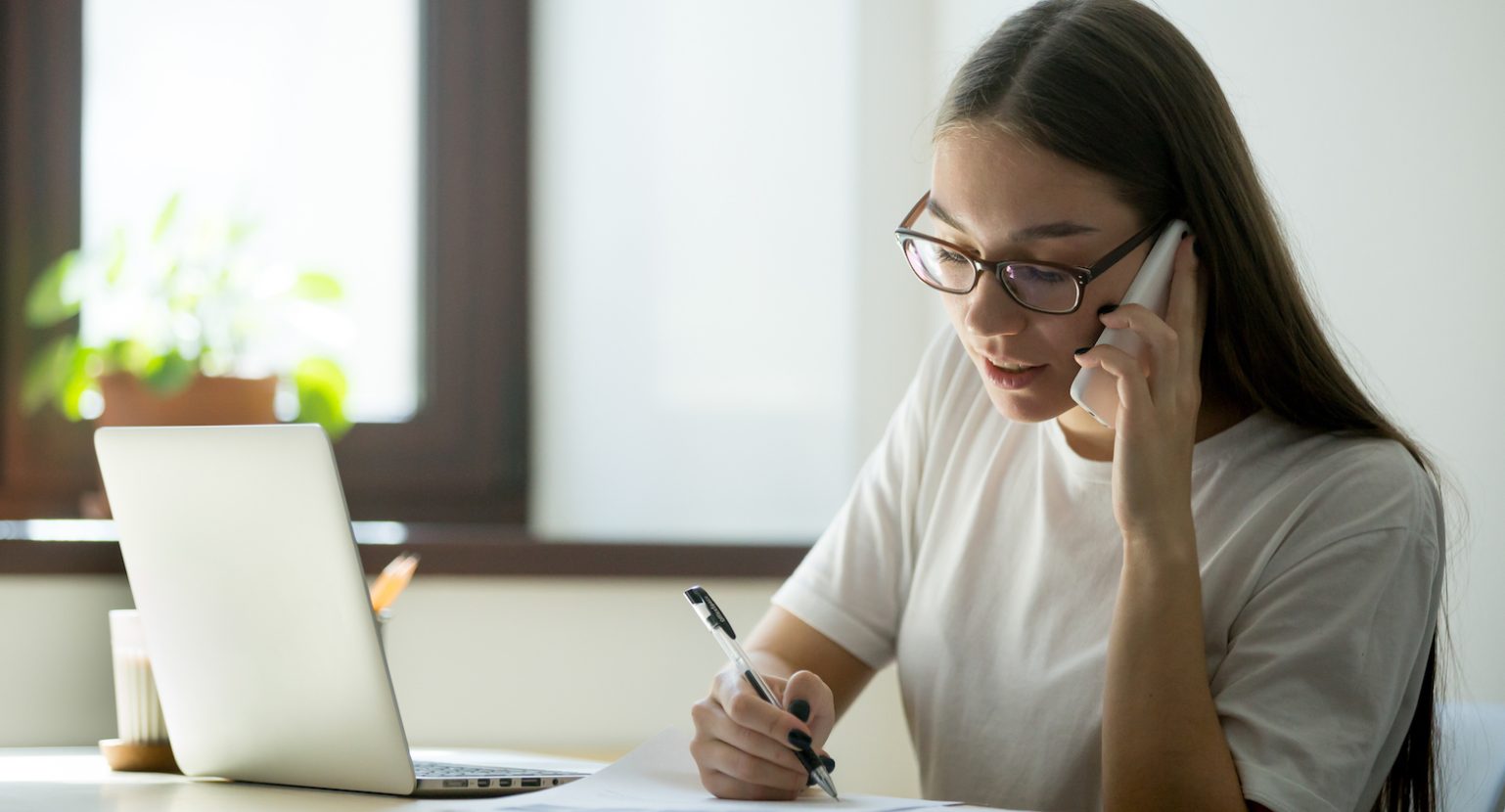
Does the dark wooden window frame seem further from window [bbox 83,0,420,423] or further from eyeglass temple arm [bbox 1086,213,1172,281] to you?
eyeglass temple arm [bbox 1086,213,1172,281]

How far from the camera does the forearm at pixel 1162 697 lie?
98 cm

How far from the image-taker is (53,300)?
2.13 m

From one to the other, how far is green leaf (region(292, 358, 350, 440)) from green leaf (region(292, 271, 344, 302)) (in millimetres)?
95

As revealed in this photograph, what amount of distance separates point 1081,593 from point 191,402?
1.37 meters

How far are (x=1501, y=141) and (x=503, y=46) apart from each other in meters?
1.59

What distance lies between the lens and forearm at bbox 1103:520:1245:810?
985 mm

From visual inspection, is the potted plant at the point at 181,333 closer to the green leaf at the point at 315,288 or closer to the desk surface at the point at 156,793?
the green leaf at the point at 315,288

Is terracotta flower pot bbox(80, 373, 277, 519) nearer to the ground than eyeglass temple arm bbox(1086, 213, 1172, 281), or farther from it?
nearer to the ground

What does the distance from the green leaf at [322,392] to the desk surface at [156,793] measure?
949 mm

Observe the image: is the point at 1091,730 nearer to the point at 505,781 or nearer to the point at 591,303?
the point at 505,781

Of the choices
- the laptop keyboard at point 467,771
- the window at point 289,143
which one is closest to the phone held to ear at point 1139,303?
the laptop keyboard at point 467,771

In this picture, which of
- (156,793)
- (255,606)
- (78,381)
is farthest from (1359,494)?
(78,381)

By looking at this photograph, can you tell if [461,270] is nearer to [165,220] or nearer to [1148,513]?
[165,220]

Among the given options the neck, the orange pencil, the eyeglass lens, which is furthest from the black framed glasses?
the orange pencil
